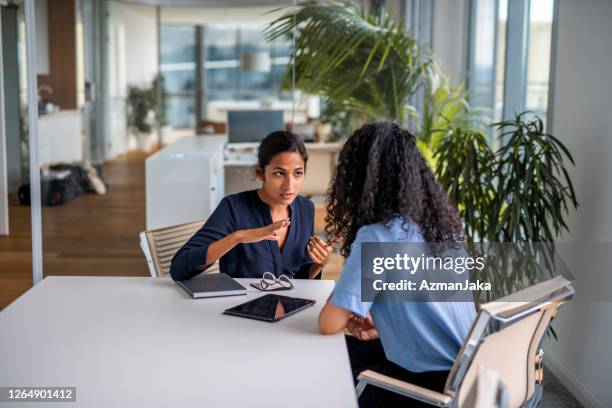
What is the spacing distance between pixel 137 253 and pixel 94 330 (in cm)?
251

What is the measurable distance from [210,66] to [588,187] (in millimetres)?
2851

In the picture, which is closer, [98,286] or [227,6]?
[98,286]

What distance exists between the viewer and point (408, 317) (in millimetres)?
2113

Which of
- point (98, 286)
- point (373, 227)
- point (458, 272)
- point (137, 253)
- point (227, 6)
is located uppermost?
point (227, 6)

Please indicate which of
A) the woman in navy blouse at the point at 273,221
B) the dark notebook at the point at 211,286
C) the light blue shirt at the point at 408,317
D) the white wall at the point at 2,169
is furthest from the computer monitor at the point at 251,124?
the light blue shirt at the point at 408,317

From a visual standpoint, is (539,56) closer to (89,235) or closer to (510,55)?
(510,55)

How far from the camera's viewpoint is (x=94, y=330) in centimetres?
227

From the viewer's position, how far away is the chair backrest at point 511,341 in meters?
Answer: 1.81

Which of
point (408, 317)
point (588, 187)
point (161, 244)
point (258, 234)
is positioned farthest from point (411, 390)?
point (588, 187)

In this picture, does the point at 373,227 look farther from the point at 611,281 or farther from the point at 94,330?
the point at 611,281

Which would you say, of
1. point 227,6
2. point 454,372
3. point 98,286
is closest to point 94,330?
point 98,286

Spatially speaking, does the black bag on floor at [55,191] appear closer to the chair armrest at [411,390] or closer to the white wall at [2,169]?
the white wall at [2,169]

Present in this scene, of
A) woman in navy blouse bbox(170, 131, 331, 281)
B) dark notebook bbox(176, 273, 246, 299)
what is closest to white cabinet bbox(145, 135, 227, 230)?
woman in navy blouse bbox(170, 131, 331, 281)

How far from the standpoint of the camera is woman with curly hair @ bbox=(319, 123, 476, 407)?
6.95 ft
